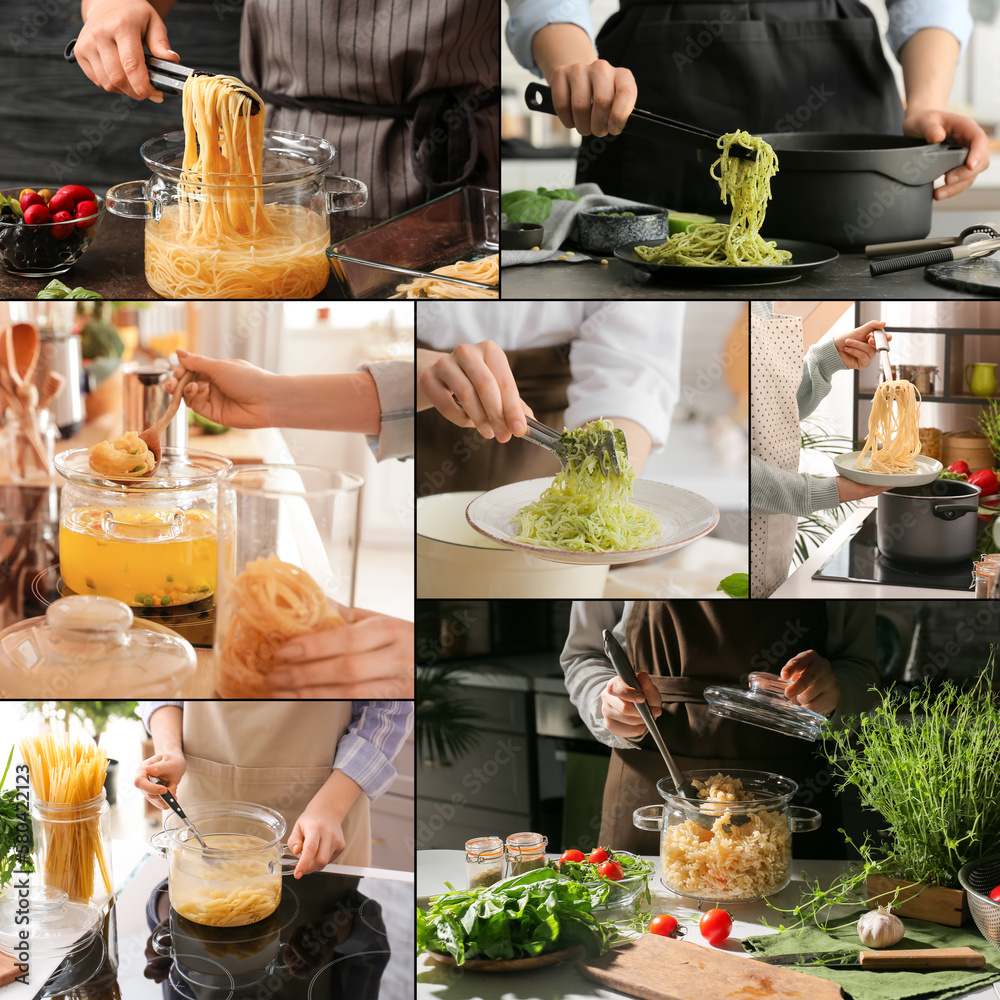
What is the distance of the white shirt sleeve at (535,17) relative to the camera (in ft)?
4.04

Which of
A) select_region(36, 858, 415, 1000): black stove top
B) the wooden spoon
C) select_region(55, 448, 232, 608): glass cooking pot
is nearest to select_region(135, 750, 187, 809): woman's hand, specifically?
select_region(36, 858, 415, 1000): black stove top

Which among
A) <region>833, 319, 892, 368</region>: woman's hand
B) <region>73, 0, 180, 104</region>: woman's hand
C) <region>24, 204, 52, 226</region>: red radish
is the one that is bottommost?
<region>833, 319, 892, 368</region>: woman's hand

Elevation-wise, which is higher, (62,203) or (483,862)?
(62,203)

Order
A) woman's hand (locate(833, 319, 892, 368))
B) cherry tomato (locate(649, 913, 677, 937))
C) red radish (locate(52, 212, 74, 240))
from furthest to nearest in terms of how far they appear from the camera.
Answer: cherry tomato (locate(649, 913, 677, 937))
woman's hand (locate(833, 319, 892, 368))
red radish (locate(52, 212, 74, 240))

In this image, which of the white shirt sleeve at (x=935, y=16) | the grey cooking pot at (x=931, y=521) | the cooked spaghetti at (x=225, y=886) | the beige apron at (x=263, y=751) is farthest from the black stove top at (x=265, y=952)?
the white shirt sleeve at (x=935, y=16)

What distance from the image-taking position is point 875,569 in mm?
1234

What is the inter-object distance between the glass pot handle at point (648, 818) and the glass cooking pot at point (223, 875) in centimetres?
50

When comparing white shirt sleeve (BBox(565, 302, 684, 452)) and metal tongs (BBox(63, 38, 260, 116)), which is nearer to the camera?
metal tongs (BBox(63, 38, 260, 116))

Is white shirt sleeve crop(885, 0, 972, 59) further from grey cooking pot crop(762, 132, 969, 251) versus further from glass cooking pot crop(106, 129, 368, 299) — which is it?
glass cooking pot crop(106, 129, 368, 299)

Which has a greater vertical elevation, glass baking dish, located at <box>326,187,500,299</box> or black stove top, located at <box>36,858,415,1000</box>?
glass baking dish, located at <box>326,187,500,299</box>

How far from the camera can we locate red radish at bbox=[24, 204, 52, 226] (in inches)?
39.4

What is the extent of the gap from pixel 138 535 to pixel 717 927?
0.88m

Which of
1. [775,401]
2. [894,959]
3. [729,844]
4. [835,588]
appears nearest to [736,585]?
[835,588]

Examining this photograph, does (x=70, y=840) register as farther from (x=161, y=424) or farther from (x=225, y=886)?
(x=161, y=424)
